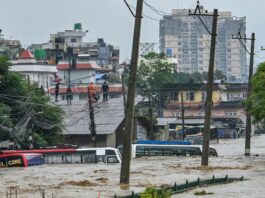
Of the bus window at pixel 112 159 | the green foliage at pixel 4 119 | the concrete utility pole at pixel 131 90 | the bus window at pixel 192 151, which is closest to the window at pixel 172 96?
the bus window at pixel 192 151

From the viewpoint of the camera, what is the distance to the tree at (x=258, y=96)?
5444cm

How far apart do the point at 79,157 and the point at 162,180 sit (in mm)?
17361

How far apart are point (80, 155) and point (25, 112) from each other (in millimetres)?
10980

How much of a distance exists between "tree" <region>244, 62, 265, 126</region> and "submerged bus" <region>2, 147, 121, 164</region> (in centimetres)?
939

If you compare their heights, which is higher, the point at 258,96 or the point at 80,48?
the point at 80,48

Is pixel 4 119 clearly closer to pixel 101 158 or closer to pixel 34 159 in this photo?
pixel 34 159

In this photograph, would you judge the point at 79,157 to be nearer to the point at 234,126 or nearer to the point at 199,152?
the point at 199,152

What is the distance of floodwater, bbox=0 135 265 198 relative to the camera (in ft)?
97.7

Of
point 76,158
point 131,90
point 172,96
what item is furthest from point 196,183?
point 172,96

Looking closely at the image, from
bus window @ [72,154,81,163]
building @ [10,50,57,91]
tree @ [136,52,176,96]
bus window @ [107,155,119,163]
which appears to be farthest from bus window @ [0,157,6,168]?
tree @ [136,52,176,96]

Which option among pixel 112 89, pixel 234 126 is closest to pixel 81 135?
pixel 112 89

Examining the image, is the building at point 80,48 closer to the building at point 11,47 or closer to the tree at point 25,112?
the building at point 11,47

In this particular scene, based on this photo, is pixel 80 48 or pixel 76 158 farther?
pixel 80 48

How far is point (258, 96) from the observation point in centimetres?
5494
